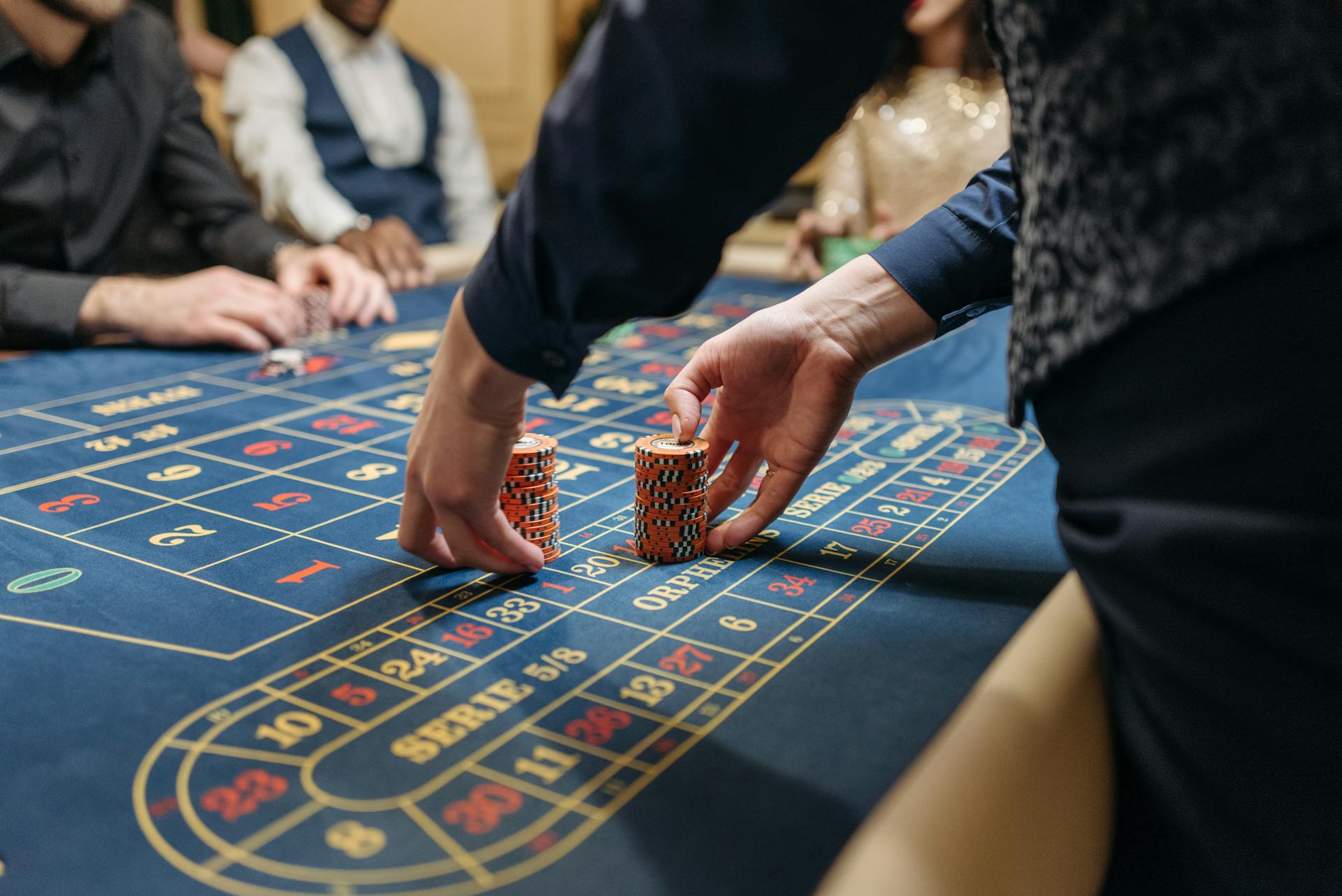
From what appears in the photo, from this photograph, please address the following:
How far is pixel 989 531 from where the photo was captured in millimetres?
1451

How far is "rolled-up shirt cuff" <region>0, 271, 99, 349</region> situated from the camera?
237cm

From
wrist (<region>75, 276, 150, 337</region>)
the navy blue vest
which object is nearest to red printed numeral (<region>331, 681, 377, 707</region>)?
wrist (<region>75, 276, 150, 337</region>)

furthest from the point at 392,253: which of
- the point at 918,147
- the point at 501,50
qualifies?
the point at 501,50

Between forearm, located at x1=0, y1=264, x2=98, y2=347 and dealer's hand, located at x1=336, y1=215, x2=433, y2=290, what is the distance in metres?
1.02

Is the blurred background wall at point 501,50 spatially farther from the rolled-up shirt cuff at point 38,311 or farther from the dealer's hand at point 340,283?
the rolled-up shirt cuff at point 38,311

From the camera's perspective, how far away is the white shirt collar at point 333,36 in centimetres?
511

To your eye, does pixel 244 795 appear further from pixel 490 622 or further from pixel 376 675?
pixel 490 622

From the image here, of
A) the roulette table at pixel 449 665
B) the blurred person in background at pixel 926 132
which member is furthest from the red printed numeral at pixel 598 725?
the blurred person in background at pixel 926 132

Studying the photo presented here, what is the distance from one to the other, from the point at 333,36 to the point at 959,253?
14.9 ft

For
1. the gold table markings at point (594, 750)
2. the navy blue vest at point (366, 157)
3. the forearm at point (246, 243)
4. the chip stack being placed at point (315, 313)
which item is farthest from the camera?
the navy blue vest at point (366, 157)

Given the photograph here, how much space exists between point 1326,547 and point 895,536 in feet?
2.28

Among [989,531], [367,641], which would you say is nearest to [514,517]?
[367,641]

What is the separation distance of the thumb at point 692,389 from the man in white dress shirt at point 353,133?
2.83m

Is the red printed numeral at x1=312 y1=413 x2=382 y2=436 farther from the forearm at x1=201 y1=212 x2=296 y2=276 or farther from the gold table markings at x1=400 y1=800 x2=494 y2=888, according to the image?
the forearm at x1=201 y1=212 x2=296 y2=276
